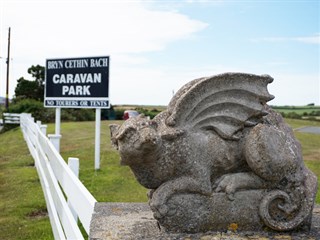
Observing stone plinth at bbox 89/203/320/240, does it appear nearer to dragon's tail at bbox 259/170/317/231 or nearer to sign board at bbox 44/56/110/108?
dragon's tail at bbox 259/170/317/231

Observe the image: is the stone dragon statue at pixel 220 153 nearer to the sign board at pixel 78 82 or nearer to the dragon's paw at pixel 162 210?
the dragon's paw at pixel 162 210

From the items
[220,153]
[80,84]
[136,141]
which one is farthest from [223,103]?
[80,84]

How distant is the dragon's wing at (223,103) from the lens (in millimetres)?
3650

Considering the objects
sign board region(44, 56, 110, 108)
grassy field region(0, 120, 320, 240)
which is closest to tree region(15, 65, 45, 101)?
grassy field region(0, 120, 320, 240)

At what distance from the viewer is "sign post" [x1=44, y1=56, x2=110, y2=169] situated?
10.5m

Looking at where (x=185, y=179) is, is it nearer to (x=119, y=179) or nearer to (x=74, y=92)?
(x=119, y=179)

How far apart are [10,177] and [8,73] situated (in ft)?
80.9

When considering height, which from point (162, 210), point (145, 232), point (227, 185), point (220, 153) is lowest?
point (145, 232)

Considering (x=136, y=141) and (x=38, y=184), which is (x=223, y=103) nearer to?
(x=136, y=141)

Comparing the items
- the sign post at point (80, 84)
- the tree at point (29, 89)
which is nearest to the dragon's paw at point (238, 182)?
the sign post at point (80, 84)

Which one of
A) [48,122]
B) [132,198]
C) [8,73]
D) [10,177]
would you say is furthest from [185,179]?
[8,73]

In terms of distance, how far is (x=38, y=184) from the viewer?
30.3 feet

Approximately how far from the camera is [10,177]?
10078 mm

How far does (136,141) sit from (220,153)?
71 cm
